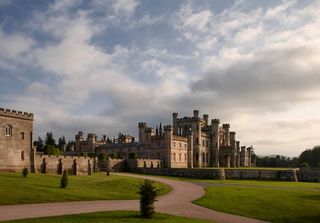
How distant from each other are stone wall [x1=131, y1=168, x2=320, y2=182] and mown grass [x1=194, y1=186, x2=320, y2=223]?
25740 mm

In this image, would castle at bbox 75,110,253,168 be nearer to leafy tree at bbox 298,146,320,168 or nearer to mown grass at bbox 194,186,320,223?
leafy tree at bbox 298,146,320,168

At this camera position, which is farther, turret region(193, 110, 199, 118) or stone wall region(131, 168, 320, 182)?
turret region(193, 110, 199, 118)

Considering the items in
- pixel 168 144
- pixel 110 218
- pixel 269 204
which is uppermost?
pixel 168 144

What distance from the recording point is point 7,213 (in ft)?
75.1

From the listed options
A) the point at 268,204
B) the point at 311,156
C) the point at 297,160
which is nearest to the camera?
the point at 268,204

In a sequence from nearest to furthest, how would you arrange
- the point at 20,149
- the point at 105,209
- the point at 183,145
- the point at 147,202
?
the point at 147,202 < the point at 105,209 < the point at 20,149 < the point at 183,145

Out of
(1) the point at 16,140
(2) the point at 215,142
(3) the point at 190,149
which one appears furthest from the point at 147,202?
(2) the point at 215,142

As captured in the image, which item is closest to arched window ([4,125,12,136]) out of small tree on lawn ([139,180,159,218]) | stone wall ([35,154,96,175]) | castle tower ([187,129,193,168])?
stone wall ([35,154,96,175])

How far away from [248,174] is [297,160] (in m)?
69.8

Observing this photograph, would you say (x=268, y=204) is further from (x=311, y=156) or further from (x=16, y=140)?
(x=311, y=156)

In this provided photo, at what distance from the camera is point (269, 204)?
31891mm

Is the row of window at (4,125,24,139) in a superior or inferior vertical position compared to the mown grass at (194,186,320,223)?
superior

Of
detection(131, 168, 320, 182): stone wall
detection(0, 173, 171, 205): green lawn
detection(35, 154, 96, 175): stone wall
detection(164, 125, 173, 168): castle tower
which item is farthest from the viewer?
detection(164, 125, 173, 168): castle tower

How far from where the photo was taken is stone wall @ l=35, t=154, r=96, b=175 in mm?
54750
